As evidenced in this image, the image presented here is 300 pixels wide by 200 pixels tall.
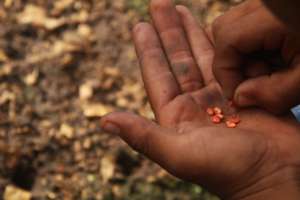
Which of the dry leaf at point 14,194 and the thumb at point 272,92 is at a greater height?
the thumb at point 272,92

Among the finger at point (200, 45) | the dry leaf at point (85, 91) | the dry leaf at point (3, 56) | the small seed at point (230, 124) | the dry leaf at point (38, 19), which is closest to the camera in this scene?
the small seed at point (230, 124)

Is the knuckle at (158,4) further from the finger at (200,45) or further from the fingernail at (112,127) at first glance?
the fingernail at (112,127)

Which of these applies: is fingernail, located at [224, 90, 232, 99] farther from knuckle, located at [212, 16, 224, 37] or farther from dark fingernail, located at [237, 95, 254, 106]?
knuckle, located at [212, 16, 224, 37]

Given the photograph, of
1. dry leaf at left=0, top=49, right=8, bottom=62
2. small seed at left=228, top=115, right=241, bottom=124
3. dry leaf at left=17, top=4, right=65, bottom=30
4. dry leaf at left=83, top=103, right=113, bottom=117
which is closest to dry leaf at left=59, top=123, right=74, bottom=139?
dry leaf at left=83, top=103, right=113, bottom=117

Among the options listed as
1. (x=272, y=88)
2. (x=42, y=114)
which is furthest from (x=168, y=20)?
(x=42, y=114)

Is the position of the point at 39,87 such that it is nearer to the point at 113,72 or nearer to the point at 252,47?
the point at 113,72

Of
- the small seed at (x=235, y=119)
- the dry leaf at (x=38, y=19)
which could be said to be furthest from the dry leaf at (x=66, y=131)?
the small seed at (x=235, y=119)

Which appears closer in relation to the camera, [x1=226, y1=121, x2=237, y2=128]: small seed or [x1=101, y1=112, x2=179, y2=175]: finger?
[x1=101, y1=112, x2=179, y2=175]: finger

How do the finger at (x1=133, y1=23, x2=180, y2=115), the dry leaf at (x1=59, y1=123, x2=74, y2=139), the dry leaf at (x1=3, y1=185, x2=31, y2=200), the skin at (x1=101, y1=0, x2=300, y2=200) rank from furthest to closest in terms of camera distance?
1. the dry leaf at (x1=59, y1=123, x2=74, y2=139)
2. the dry leaf at (x1=3, y1=185, x2=31, y2=200)
3. the finger at (x1=133, y1=23, x2=180, y2=115)
4. the skin at (x1=101, y1=0, x2=300, y2=200)
